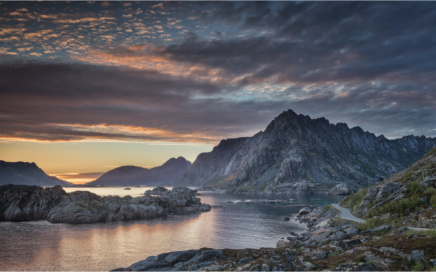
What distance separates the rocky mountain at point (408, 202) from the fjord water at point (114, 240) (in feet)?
85.9

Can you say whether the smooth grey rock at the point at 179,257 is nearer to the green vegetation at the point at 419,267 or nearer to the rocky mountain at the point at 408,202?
the rocky mountain at the point at 408,202

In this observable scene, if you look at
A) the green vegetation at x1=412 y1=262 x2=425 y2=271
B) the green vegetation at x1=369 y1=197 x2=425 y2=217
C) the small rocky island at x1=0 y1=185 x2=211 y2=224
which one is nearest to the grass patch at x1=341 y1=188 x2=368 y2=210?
the green vegetation at x1=369 y1=197 x2=425 y2=217

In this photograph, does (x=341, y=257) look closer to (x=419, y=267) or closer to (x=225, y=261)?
(x=419, y=267)

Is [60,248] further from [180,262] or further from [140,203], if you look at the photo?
[140,203]

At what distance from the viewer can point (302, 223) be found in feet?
327

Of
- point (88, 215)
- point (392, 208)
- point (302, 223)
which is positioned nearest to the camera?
point (392, 208)

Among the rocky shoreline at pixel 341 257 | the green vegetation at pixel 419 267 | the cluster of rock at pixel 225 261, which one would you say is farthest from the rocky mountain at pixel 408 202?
the cluster of rock at pixel 225 261

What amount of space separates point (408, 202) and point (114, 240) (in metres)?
75.2

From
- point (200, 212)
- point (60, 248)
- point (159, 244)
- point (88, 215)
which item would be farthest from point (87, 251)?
point (200, 212)

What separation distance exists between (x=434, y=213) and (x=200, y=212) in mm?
118939

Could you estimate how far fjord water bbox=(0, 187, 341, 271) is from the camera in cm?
5969

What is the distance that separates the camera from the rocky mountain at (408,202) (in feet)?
140

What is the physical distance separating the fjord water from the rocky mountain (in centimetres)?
2618

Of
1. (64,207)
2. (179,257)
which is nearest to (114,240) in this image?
(179,257)
